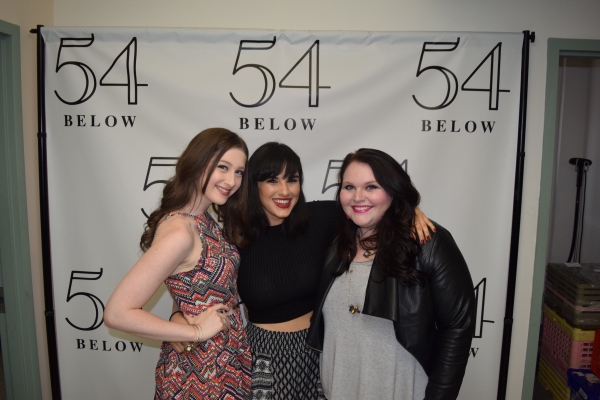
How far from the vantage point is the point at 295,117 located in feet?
6.86

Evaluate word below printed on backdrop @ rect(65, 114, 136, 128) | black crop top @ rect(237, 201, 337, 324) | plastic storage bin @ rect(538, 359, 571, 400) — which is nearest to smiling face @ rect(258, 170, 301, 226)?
black crop top @ rect(237, 201, 337, 324)

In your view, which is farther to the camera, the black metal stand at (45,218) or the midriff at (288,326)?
the black metal stand at (45,218)

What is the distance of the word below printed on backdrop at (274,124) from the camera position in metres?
2.09

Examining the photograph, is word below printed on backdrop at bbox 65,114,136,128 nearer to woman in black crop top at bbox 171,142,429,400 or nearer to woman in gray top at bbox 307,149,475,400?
woman in black crop top at bbox 171,142,429,400

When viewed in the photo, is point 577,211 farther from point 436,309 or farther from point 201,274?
point 201,274

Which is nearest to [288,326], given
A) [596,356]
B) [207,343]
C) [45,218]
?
[207,343]

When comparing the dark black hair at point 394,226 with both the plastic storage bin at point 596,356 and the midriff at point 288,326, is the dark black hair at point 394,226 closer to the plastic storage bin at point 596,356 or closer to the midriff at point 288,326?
the midriff at point 288,326

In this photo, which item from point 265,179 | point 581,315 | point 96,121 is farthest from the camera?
point 581,315

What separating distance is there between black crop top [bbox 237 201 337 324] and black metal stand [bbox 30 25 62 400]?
4.01ft

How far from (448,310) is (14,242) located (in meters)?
2.05

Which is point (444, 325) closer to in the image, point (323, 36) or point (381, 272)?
point (381, 272)

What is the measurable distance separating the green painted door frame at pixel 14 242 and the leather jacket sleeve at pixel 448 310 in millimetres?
1955

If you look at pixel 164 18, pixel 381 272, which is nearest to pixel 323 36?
pixel 164 18

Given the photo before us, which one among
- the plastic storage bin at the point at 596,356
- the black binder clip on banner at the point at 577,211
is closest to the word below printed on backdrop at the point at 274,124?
the plastic storage bin at the point at 596,356
